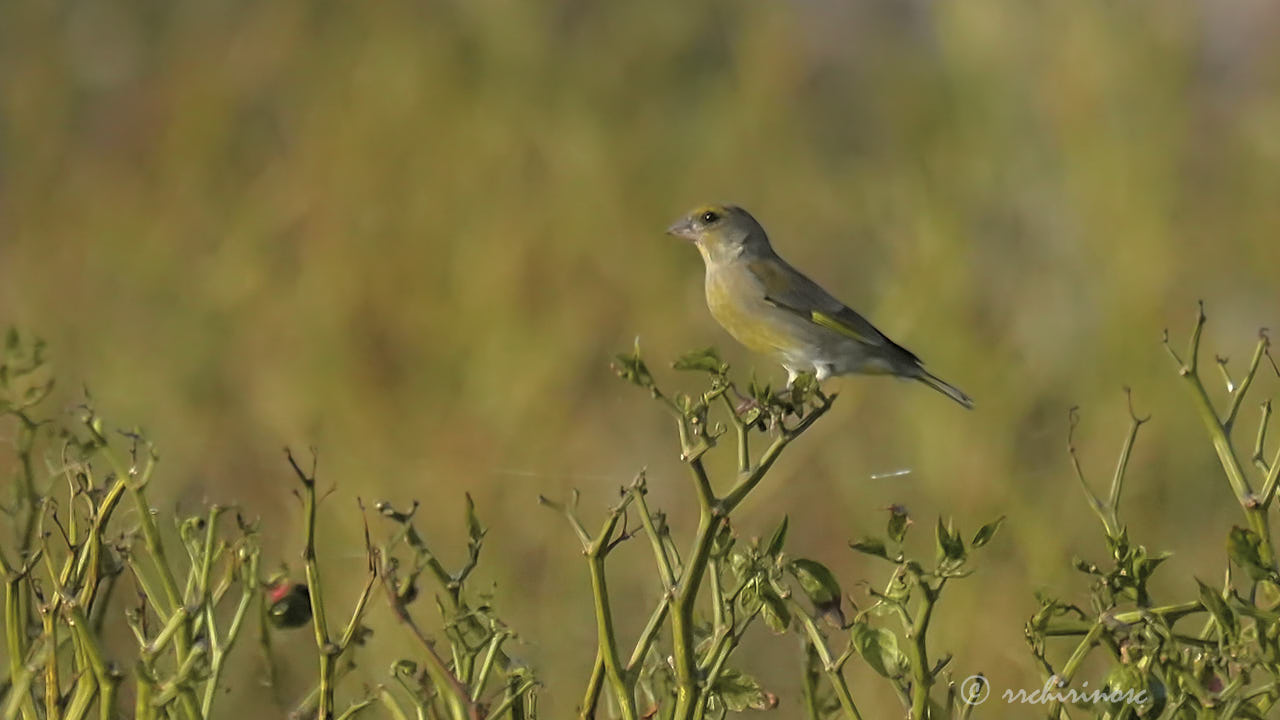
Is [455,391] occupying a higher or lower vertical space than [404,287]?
lower

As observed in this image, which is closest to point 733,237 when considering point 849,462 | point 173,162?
point 849,462

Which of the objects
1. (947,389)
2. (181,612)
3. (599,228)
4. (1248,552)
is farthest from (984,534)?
(599,228)

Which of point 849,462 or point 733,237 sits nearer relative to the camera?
point 733,237

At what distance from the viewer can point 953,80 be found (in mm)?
3334

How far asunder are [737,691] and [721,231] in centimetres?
172

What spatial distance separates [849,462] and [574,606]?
2.62 feet

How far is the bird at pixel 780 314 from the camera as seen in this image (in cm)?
244

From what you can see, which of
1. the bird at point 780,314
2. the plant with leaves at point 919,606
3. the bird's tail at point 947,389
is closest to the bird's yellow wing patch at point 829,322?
the bird at point 780,314

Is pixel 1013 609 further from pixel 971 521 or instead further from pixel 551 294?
pixel 551 294

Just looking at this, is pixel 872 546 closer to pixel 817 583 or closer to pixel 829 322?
pixel 817 583

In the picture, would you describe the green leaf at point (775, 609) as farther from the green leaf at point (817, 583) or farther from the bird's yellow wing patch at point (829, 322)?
the bird's yellow wing patch at point (829, 322)

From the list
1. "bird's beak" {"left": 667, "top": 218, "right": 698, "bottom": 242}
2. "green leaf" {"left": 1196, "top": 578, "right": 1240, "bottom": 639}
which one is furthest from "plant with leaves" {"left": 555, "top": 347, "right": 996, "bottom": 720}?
"bird's beak" {"left": 667, "top": 218, "right": 698, "bottom": 242}

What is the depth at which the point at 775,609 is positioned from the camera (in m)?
0.93

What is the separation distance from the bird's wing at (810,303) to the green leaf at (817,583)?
4.79 feet
